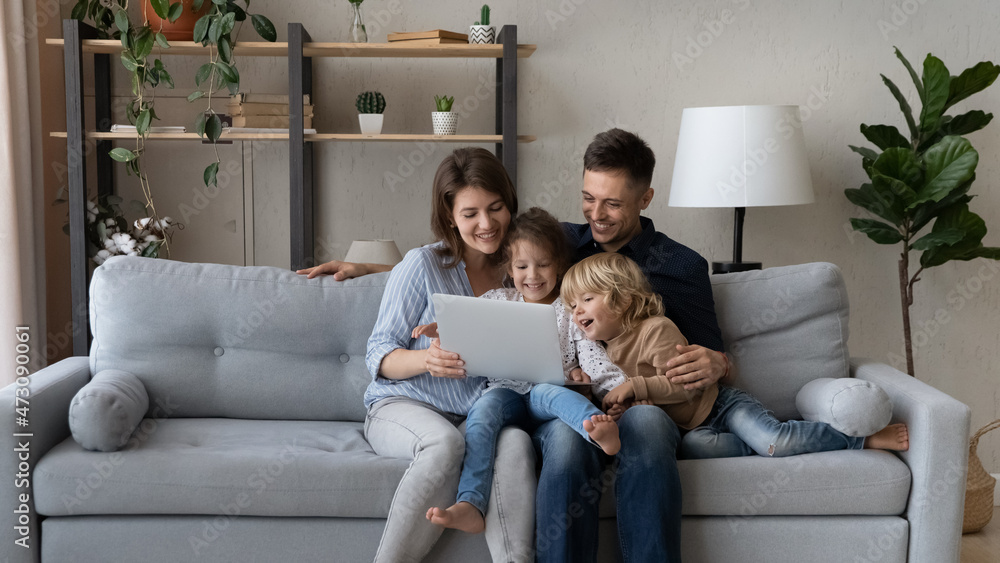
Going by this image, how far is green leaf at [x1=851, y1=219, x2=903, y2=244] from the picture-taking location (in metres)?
2.74

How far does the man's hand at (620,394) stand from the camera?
5.61 feet

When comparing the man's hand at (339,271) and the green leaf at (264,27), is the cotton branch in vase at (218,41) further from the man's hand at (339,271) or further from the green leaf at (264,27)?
the man's hand at (339,271)

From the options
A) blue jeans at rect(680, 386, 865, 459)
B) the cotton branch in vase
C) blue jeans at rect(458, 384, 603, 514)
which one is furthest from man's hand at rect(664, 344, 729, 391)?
the cotton branch in vase

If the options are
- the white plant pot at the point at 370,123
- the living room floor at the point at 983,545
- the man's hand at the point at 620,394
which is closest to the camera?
the man's hand at the point at 620,394

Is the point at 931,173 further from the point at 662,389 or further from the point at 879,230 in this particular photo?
the point at 662,389

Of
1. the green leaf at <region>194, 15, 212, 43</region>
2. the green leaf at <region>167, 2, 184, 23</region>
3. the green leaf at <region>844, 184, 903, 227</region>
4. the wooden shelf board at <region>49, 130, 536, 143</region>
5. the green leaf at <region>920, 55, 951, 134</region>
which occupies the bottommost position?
the green leaf at <region>844, 184, 903, 227</region>

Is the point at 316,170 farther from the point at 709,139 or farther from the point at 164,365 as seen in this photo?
the point at 709,139

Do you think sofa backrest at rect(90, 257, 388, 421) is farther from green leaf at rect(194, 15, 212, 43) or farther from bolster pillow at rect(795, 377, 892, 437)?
bolster pillow at rect(795, 377, 892, 437)

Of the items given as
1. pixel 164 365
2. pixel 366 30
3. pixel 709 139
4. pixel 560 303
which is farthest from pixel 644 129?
pixel 164 365

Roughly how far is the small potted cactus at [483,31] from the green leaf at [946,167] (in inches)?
58.9

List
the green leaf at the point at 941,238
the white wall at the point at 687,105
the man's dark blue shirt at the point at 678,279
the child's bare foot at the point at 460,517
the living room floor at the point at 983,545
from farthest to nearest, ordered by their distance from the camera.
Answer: the white wall at the point at 687,105, the green leaf at the point at 941,238, the living room floor at the point at 983,545, the man's dark blue shirt at the point at 678,279, the child's bare foot at the point at 460,517

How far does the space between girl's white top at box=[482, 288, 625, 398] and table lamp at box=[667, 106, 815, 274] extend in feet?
3.35

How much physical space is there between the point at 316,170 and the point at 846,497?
2.18m

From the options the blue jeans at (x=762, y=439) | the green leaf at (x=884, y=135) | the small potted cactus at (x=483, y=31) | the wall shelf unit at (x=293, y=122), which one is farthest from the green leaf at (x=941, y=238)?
the small potted cactus at (x=483, y=31)
